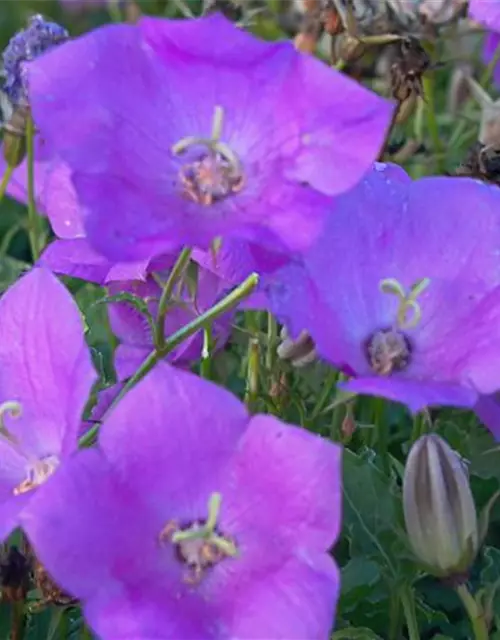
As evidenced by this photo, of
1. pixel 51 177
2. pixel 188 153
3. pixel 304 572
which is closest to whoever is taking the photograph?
pixel 304 572

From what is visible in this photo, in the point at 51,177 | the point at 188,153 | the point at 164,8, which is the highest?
the point at 188,153

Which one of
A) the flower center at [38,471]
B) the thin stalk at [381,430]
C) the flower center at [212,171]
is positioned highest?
the flower center at [212,171]

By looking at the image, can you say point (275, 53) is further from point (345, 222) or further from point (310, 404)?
point (310, 404)

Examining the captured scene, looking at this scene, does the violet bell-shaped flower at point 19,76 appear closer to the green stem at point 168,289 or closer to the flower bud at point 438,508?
the green stem at point 168,289

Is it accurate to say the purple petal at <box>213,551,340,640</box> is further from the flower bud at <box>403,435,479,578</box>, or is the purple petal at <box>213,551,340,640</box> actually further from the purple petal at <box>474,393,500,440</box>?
the purple petal at <box>474,393,500,440</box>

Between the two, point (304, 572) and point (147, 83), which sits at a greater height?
point (147, 83)

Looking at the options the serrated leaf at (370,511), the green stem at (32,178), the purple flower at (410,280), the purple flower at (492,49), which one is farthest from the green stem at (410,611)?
the purple flower at (492,49)

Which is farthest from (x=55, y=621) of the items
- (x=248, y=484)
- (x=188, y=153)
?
(x=188, y=153)
